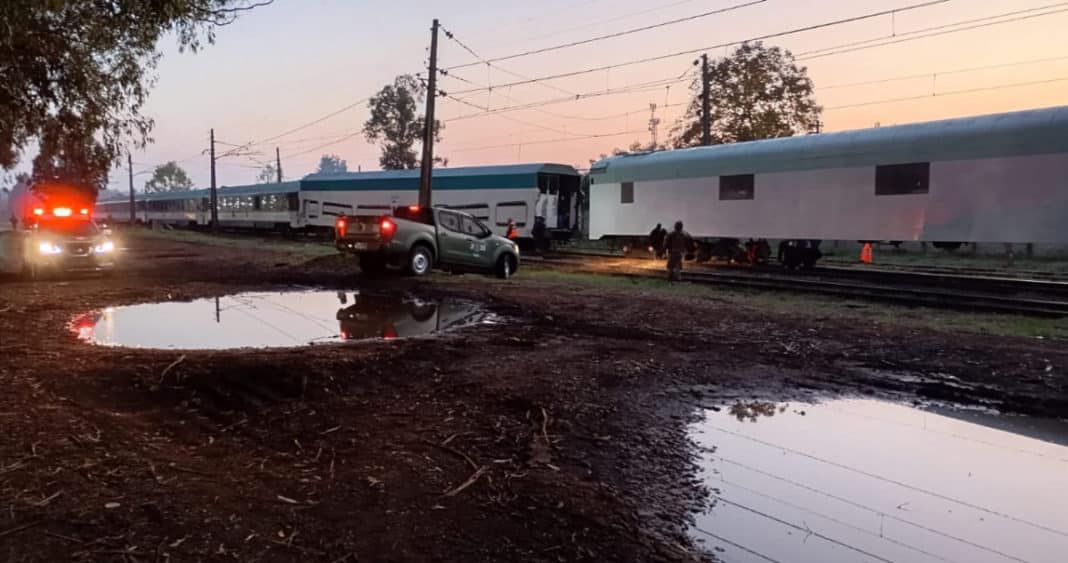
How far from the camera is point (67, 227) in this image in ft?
54.8

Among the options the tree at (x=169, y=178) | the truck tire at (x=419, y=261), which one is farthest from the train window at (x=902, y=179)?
the tree at (x=169, y=178)

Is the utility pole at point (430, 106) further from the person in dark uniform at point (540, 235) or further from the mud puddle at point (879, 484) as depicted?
the mud puddle at point (879, 484)

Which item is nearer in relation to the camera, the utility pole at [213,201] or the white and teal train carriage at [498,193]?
the white and teal train carriage at [498,193]

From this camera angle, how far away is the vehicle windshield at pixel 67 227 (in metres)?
16.4

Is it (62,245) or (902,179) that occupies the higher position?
(902,179)

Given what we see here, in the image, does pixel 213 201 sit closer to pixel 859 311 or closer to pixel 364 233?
pixel 364 233

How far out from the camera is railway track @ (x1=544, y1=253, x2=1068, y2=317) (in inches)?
508

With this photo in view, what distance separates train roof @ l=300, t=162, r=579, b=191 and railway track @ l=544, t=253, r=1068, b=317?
428 inches

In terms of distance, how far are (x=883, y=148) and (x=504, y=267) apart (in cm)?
1050

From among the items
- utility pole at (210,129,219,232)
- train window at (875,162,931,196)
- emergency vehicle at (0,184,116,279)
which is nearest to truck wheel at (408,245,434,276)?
emergency vehicle at (0,184,116,279)

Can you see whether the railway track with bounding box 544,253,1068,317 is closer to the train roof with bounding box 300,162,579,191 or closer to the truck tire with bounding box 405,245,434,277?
the truck tire with bounding box 405,245,434,277

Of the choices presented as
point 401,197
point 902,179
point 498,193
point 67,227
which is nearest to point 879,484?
point 902,179

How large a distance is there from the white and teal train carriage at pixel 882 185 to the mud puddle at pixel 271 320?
12238 millimetres

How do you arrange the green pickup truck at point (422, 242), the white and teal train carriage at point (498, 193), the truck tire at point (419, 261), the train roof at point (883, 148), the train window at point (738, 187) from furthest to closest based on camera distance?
1. the white and teal train carriage at point (498, 193)
2. the train window at point (738, 187)
3. the truck tire at point (419, 261)
4. the green pickup truck at point (422, 242)
5. the train roof at point (883, 148)
